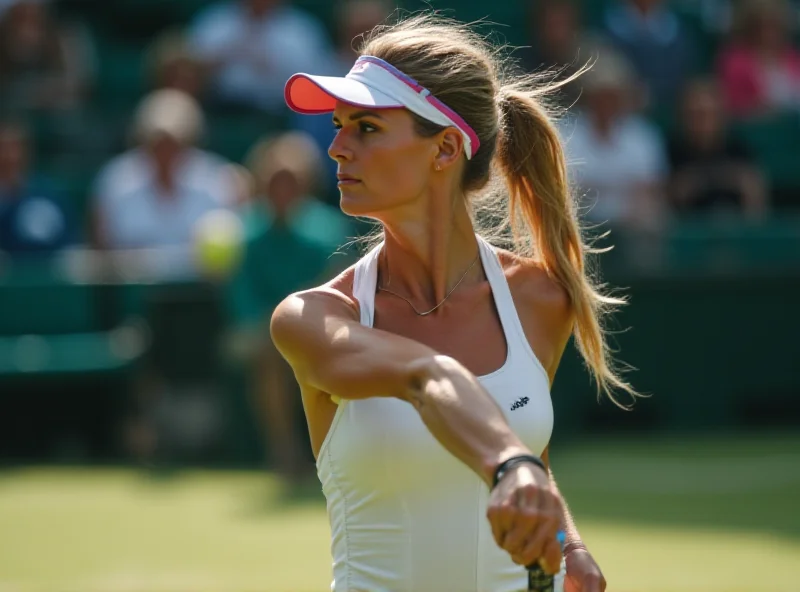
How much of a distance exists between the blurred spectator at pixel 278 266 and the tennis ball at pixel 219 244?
20 cm

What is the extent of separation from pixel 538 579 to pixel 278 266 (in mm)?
5766

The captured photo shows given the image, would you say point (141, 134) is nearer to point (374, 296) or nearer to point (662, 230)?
point (662, 230)

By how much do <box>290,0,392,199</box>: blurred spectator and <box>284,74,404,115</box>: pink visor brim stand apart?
593cm

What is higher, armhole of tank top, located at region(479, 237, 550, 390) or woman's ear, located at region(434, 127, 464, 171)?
woman's ear, located at region(434, 127, 464, 171)

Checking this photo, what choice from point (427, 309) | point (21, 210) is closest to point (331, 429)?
point (427, 309)

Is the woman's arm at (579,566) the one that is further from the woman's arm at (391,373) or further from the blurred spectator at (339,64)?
the blurred spectator at (339,64)

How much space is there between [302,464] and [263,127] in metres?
3.00

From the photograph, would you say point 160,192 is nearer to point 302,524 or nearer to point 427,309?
point 302,524

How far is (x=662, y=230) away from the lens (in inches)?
335

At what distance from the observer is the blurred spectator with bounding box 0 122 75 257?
8883 mm

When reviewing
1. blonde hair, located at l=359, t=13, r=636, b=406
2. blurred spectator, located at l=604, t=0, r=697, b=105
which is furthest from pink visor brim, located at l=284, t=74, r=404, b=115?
blurred spectator, located at l=604, t=0, r=697, b=105

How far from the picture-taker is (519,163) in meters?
3.28

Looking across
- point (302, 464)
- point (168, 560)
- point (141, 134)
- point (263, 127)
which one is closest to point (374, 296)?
point (168, 560)

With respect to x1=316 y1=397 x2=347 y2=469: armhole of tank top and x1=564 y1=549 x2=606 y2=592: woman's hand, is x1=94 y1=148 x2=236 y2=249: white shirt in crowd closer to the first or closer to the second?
x1=316 y1=397 x2=347 y2=469: armhole of tank top
